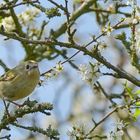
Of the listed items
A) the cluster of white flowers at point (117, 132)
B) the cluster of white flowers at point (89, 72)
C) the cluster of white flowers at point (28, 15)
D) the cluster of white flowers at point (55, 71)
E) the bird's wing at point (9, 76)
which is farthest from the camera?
the cluster of white flowers at point (28, 15)

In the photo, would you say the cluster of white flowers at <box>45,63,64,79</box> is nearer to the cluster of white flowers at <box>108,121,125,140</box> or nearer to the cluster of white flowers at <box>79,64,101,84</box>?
the cluster of white flowers at <box>79,64,101,84</box>

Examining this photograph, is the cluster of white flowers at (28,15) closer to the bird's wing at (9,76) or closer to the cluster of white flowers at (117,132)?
the bird's wing at (9,76)

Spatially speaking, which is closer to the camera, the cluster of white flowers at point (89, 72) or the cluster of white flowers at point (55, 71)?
the cluster of white flowers at point (89, 72)

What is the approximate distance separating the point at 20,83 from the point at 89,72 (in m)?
0.50

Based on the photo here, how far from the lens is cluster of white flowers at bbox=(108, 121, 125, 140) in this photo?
148 inches

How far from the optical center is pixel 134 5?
3725 mm

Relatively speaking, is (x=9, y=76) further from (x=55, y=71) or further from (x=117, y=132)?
(x=117, y=132)

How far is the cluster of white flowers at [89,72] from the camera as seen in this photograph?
13.0ft

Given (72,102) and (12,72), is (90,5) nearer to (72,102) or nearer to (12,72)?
(12,72)

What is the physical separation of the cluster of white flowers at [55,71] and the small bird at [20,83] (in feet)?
0.27

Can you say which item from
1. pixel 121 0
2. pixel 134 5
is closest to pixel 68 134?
pixel 134 5

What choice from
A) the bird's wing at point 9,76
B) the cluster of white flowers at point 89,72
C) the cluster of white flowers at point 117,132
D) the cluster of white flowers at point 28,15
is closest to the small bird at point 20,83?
the bird's wing at point 9,76

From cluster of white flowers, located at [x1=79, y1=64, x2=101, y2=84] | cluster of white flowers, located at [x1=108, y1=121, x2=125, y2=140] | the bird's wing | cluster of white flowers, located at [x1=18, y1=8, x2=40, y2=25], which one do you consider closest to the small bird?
the bird's wing

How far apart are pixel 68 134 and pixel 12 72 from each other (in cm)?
73
